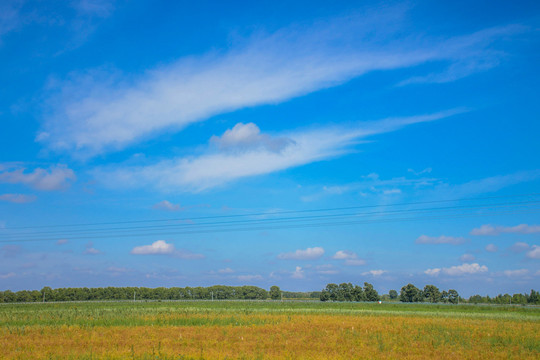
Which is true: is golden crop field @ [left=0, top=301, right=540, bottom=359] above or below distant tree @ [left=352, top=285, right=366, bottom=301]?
above

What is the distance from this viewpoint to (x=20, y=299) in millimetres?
112875

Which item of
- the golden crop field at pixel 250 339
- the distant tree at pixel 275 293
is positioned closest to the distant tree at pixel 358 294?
the distant tree at pixel 275 293

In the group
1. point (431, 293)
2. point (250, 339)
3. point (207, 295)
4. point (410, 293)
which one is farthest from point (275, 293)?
point (250, 339)

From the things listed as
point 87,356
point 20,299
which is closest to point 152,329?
point 87,356

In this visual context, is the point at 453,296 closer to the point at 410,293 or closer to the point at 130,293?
the point at 410,293

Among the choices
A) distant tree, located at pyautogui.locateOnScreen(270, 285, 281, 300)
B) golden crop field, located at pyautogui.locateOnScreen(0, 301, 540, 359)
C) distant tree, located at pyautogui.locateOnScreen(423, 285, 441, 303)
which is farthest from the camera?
distant tree, located at pyautogui.locateOnScreen(270, 285, 281, 300)

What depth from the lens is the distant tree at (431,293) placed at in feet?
392

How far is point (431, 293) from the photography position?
120m

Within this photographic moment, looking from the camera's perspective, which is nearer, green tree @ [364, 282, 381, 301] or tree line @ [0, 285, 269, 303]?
tree line @ [0, 285, 269, 303]

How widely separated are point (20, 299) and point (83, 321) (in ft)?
310

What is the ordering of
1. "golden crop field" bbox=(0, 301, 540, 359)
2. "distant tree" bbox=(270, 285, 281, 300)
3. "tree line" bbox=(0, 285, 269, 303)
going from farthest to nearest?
"distant tree" bbox=(270, 285, 281, 300) → "tree line" bbox=(0, 285, 269, 303) → "golden crop field" bbox=(0, 301, 540, 359)

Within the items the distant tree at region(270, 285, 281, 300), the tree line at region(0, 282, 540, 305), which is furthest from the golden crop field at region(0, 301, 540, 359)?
the distant tree at region(270, 285, 281, 300)

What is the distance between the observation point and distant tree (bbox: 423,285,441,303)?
4702 inches

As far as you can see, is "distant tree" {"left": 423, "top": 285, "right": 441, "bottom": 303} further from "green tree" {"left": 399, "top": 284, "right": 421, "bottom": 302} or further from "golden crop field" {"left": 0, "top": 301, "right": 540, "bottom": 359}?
"golden crop field" {"left": 0, "top": 301, "right": 540, "bottom": 359}
